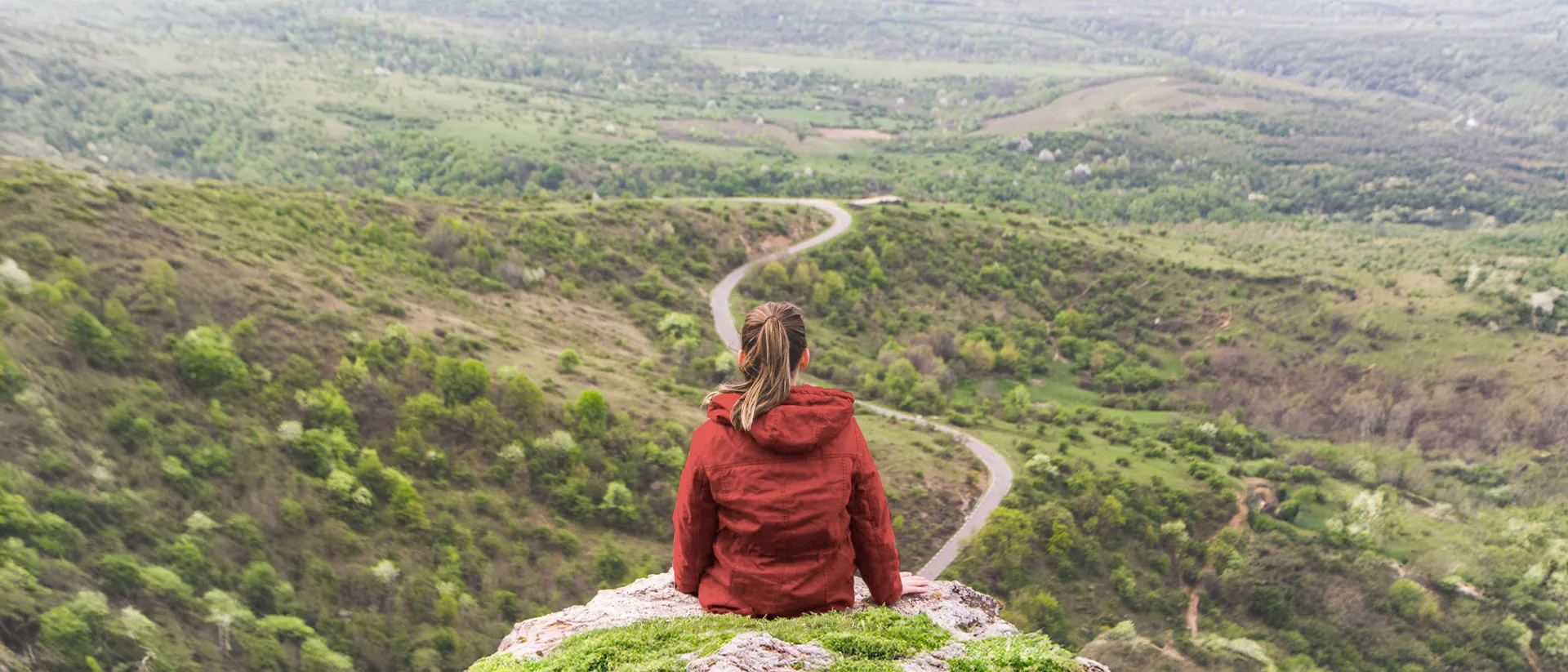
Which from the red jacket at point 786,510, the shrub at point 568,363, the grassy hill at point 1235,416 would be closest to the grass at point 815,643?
the red jacket at point 786,510

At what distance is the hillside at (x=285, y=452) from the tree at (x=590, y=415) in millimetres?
104

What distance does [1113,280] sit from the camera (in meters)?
98.6

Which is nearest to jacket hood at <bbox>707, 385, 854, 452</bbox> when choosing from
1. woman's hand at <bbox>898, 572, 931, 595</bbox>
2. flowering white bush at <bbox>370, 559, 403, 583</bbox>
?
woman's hand at <bbox>898, 572, 931, 595</bbox>

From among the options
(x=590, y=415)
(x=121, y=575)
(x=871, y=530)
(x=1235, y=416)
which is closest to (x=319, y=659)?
(x=121, y=575)

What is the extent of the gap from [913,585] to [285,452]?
3334 cm

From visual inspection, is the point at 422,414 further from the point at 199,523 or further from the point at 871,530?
the point at 871,530

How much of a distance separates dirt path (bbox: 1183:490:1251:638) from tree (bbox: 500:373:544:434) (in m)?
36.1

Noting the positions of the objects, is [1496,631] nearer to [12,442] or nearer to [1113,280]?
[1113,280]

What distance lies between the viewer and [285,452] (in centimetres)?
3534

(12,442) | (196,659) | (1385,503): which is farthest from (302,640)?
(1385,503)

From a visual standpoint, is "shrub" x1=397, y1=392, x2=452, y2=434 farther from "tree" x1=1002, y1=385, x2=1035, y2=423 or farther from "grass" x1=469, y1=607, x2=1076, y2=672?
"tree" x1=1002, y1=385, x2=1035, y2=423

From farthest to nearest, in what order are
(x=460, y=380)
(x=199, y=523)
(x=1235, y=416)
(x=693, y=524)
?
(x=1235, y=416) → (x=460, y=380) → (x=199, y=523) → (x=693, y=524)

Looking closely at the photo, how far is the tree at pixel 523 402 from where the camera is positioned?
43.3 meters

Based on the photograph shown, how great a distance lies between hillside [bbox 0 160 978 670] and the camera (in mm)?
28516
